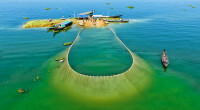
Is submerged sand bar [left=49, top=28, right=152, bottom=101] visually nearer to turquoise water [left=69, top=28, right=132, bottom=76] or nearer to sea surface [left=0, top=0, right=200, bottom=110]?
sea surface [left=0, top=0, right=200, bottom=110]

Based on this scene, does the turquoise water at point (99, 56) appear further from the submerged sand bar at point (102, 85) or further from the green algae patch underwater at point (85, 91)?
the green algae patch underwater at point (85, 91)

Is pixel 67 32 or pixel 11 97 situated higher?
pixel 67 32

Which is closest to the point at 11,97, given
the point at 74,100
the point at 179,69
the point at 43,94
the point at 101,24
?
the point at 43,94

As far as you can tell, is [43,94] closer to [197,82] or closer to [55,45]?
[55,45]

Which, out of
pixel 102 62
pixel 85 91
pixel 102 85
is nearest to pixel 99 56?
pixel 102 62

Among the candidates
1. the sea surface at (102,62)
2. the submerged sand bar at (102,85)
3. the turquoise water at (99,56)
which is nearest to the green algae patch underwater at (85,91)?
the submerged sand bar at (102,85)

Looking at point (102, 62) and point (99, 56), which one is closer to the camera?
point (102, 62)

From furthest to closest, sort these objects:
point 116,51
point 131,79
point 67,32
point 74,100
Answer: point 67,32 < point 116,51 < point 131,79 < point 74,100

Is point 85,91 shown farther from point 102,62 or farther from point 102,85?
point 102,62

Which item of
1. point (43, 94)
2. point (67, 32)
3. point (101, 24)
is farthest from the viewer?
point (101, 24)

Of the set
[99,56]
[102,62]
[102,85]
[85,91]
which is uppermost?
[99,56]

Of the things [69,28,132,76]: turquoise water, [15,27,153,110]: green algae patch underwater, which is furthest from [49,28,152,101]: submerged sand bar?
[69,28,132,76]: turquoise water
